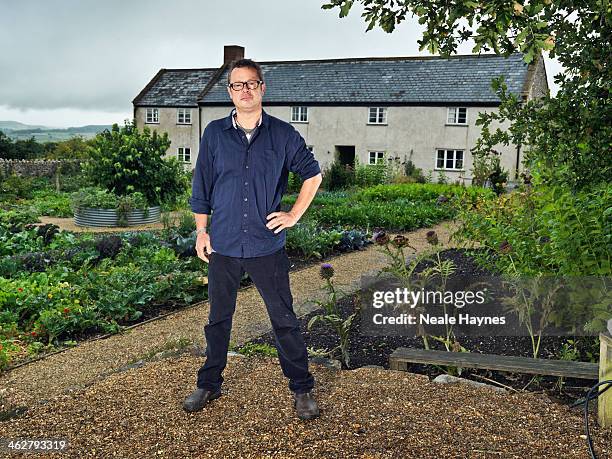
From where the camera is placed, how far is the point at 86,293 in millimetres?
6566

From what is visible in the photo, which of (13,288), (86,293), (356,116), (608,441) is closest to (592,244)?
(608,441)

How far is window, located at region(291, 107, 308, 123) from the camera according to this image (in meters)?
29.3

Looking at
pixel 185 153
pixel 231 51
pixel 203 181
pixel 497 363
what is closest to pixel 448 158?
pixel 231 51

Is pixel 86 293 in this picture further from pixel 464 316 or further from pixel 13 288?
pixel 464 316

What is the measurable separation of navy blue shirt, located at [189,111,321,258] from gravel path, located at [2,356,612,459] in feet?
3.20

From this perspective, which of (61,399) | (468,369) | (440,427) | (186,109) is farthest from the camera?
(186,109)

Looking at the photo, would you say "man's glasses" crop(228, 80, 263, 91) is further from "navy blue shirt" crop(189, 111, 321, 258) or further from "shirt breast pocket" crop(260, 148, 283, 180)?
"shirt breast pocket" crop(260, 148, 283, 180)

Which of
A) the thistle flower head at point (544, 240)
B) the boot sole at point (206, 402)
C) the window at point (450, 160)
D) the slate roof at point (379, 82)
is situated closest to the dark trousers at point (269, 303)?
the boot sole at point (206, 402)

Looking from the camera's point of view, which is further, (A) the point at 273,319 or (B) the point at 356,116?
(B) the point at 356,116

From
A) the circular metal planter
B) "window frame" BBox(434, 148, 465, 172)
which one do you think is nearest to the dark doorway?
"window frame" BBox(434, 148, 465, 172)

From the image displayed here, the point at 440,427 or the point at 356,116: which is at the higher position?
the point at 356,116

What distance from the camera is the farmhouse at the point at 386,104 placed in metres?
26.1

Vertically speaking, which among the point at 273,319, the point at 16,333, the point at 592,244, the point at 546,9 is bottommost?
the point at 16,333

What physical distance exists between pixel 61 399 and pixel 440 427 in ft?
7.72
